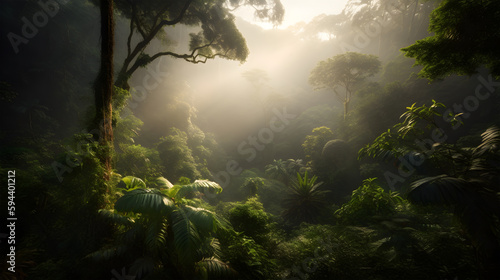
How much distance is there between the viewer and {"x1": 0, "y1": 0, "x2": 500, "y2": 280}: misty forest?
3.47 meters

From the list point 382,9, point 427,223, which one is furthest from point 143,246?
point 382,9

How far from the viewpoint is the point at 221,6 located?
417 inches

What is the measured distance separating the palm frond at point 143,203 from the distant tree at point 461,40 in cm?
→ 574

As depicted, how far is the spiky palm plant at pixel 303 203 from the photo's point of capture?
934 centimetres

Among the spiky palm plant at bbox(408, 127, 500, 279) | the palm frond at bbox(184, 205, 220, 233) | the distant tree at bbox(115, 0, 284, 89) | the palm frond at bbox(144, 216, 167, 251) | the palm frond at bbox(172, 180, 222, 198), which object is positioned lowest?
the palm frond at bbox(144, 216, 167, 251)

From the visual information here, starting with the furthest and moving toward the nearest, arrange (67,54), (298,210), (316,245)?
(67,54), (298,210), (316,245)

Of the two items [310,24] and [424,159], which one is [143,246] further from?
[310,24]

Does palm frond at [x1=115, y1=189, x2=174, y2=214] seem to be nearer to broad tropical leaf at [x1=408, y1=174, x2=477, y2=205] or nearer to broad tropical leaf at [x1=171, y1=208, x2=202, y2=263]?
broad tropical leaf at [x1=171, y1=208, x2=202, y2=263]

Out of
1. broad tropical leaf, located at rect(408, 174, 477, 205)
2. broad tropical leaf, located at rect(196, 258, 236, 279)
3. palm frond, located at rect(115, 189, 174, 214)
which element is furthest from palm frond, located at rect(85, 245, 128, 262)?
broad tropical leaf, located at rect(408, 174, 477, 205)

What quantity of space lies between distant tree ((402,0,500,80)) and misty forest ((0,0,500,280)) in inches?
1.0

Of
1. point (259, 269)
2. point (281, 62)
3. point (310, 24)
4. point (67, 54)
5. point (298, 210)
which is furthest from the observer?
point (281, 62)

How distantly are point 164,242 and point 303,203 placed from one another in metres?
7.56

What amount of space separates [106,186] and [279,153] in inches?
787

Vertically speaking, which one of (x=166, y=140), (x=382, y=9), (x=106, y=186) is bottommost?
(x=106, y=186)
